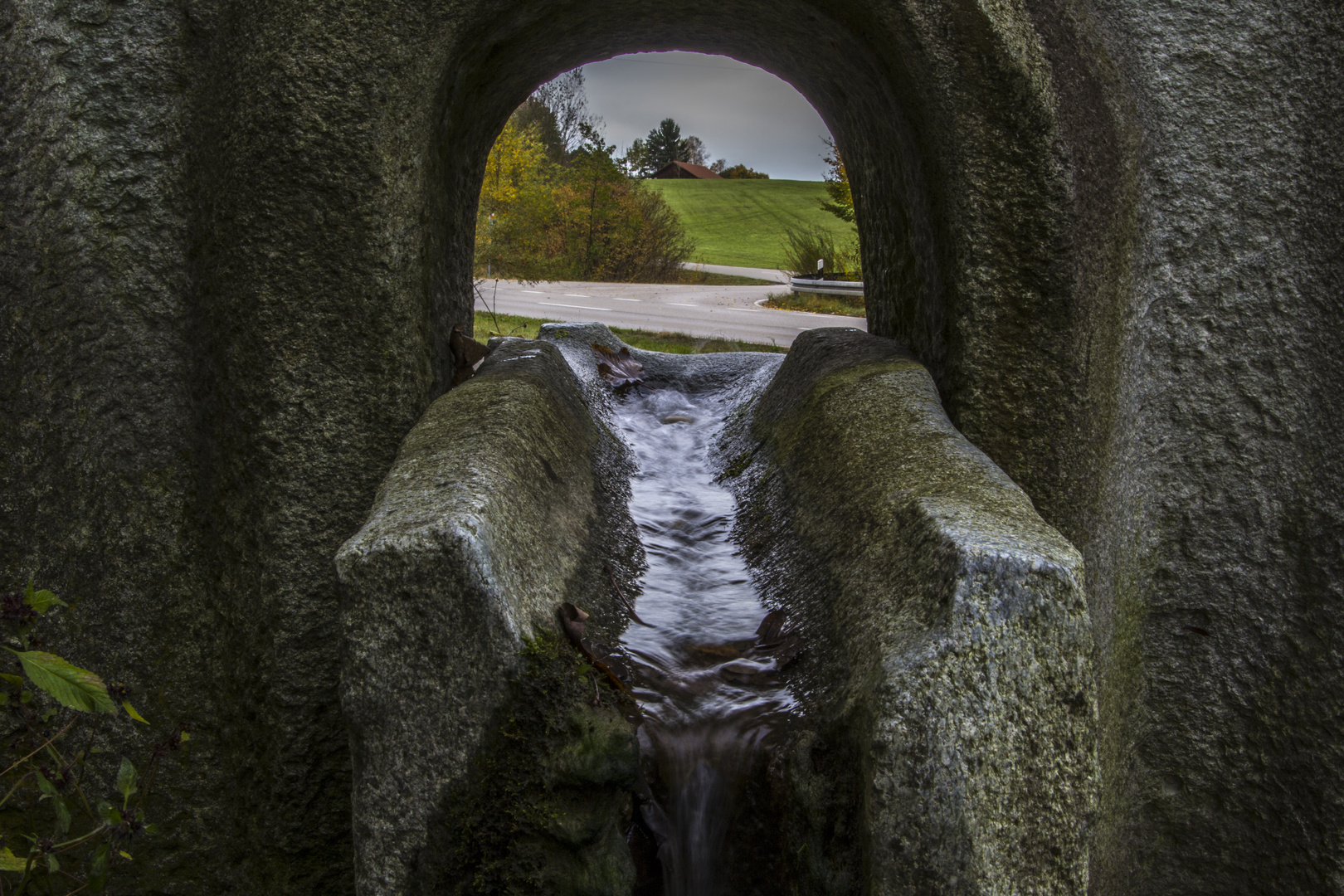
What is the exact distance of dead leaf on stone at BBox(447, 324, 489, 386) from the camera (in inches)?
135

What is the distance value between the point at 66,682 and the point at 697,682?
63.3 inches

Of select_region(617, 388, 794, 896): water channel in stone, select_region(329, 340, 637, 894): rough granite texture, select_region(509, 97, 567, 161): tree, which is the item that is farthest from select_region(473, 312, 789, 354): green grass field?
select_region(509, 97, 567, 161): tree

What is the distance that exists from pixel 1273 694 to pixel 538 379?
278 cm

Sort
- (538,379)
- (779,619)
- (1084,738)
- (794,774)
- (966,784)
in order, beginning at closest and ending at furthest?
(966,784) → (1084,738) → (794,774) → (779,619) → (538,379)

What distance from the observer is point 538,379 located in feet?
11.2

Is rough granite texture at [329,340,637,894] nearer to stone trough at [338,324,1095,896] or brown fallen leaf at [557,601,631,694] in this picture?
stone trough at [338,324,1095,896]

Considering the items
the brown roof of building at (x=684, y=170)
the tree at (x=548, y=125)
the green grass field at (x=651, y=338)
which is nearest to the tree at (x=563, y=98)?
the tree at (x=548, y=125)

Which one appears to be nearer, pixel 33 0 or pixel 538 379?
pixel 33 0

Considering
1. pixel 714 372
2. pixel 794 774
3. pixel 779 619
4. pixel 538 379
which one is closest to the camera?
pixel 794 774

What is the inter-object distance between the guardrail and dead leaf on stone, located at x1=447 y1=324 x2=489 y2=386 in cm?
1416

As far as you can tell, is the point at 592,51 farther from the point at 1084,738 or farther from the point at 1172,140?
the point at 1084,738

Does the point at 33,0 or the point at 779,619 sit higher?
the point at 33,0

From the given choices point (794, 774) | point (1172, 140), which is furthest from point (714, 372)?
point (794, 774)

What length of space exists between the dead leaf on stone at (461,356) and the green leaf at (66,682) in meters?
1.91
